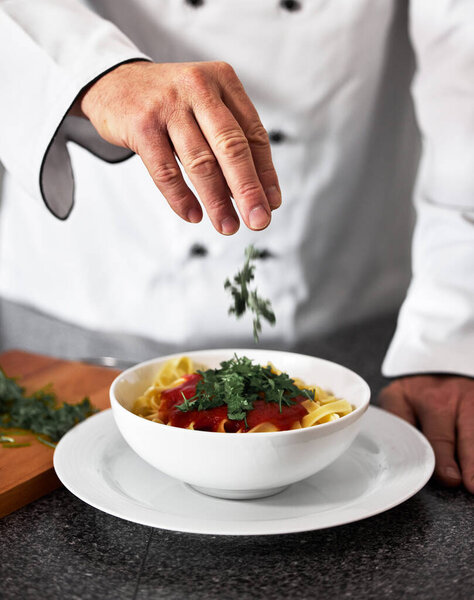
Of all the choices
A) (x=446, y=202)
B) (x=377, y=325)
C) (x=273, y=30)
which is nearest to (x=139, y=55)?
(x=273, y=30)

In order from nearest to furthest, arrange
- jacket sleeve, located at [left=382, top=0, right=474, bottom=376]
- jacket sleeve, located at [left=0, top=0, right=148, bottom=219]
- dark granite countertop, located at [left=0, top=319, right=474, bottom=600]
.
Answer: dark granite countertop, located at [left=0, top=319, right=474, bottom=600] → jacket sleeve, located at [left=0, top=0, right=148, bottom=219] → jacket sleeve, located at [left=382, top=0, right=474, bottom=376]

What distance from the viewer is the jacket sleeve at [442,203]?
1.13 metres

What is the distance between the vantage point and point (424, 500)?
31.4 inches

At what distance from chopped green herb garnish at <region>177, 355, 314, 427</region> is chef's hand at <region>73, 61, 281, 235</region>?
160 mm

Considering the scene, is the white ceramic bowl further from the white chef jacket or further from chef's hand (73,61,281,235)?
the white chef jacket

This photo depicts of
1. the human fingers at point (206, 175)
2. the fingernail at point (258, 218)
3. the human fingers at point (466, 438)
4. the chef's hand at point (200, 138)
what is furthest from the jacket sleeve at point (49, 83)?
the human fingers at point (466, 438)

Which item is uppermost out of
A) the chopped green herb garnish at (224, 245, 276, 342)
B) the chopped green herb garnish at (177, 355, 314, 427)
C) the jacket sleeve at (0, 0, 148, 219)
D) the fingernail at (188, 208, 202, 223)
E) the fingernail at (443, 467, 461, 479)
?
the jacket sleeve at (0, 0, 148, 219)

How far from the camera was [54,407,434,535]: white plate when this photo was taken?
2.17 feet

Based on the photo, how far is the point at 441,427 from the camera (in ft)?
3.11

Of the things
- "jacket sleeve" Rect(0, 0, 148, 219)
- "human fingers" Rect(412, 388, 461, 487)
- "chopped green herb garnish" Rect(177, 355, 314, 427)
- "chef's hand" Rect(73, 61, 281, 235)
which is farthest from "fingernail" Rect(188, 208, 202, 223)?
"human fingers" Rect(412, 388, 461, 487)

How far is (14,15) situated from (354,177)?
71 cm

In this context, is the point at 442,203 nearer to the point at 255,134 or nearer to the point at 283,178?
the point at 283,178

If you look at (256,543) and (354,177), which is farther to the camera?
(354,177)

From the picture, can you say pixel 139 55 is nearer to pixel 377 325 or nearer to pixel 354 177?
pixel 354 177
